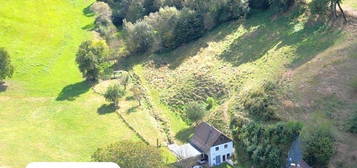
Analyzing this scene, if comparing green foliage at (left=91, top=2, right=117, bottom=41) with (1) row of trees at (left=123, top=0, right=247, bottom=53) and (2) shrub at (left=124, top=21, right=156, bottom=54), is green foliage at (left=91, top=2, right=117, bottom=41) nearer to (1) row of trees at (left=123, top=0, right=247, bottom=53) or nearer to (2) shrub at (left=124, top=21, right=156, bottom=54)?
(2) shrub at (left=124, top=21, right=156, bottom=54)

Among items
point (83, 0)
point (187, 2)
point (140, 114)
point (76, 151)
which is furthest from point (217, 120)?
point (83, 0)

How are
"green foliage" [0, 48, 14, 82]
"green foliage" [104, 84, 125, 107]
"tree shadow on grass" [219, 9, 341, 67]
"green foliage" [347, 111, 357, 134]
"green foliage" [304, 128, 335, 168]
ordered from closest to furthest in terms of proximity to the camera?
"green foliage" [304, 128, 335, 168]
"green foliage" [347, 111, 357, 134]
"tree shadow on grass" [219, 9, 341, 67]
"green foliage" [104, 84, 125, 107]
"green foliage" [0, 48, 14, 82]

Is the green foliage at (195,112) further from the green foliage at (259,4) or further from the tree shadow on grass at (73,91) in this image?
the green foliage at (259,4)

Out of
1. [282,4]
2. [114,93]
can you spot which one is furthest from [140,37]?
[282,4]

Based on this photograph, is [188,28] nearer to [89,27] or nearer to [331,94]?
[89,27]

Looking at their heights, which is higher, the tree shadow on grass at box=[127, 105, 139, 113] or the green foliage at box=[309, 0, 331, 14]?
the green foliage at box=[309, 0, 331, 14]

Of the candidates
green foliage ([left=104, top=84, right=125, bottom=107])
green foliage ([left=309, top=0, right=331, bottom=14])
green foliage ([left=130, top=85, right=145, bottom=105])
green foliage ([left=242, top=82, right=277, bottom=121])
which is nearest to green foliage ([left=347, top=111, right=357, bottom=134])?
green foliage ([left=242, top=82, right=277, bottom=121])

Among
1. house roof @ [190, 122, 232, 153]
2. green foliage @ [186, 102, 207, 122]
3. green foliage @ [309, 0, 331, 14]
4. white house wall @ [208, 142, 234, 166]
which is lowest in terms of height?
white house wall @ [208, 142, 234, 166]
